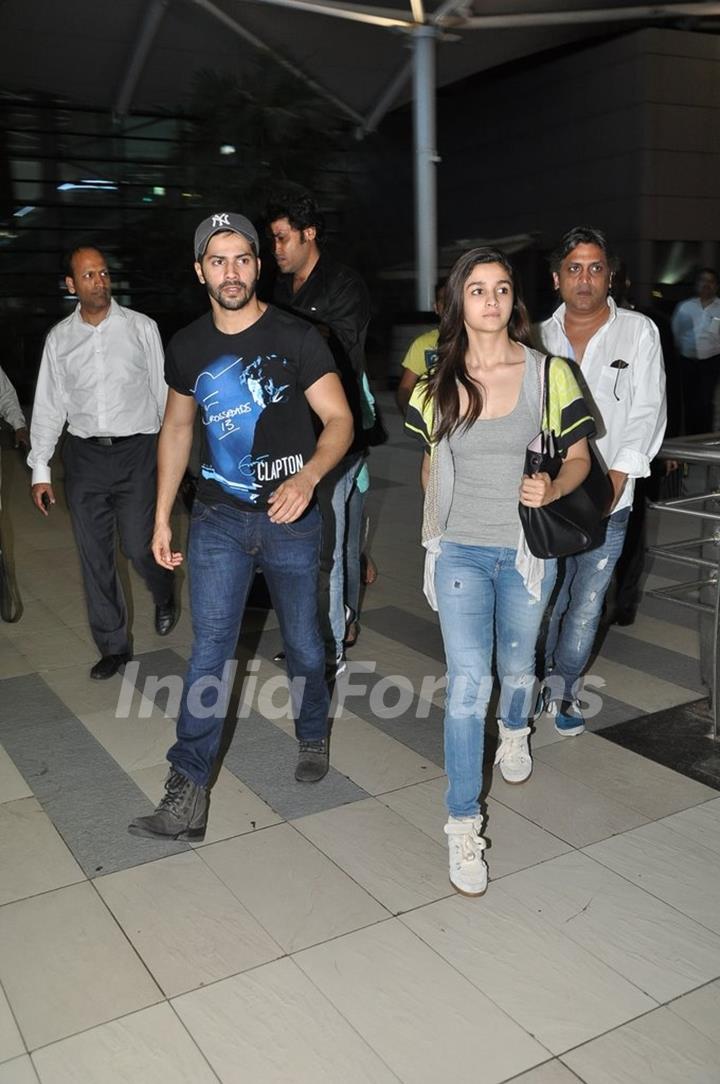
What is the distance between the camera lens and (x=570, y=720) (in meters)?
4.30

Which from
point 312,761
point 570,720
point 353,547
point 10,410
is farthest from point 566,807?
point 10,410

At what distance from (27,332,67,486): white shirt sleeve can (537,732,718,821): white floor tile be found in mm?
2746

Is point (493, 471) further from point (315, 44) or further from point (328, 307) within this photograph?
point (315, 44)

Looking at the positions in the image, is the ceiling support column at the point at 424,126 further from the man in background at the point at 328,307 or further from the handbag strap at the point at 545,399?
the handbag strap at the point at 545,399

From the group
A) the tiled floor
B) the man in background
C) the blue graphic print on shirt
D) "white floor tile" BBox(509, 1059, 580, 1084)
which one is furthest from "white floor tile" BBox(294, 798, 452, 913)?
the man in background

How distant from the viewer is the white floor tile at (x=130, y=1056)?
7.98 ft

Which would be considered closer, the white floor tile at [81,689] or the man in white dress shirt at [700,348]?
the white floor tile at [81,689]

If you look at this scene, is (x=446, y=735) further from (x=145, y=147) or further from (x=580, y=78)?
(x=145, y=147)

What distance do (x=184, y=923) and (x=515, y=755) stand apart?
1419 mm

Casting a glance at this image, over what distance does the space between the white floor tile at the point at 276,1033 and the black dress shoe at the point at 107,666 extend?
2535mm

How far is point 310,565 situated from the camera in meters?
3.58

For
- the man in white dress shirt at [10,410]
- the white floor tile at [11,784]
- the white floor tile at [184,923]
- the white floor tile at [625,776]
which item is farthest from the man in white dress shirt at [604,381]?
the man in white dress shirt at [10,410]

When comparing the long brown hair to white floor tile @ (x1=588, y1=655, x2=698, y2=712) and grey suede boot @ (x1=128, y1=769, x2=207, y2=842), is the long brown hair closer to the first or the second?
grey suede boot @ (x1=128, y1=769, x2=207, y2=842)

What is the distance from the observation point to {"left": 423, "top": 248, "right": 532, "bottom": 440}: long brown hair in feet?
10.1
